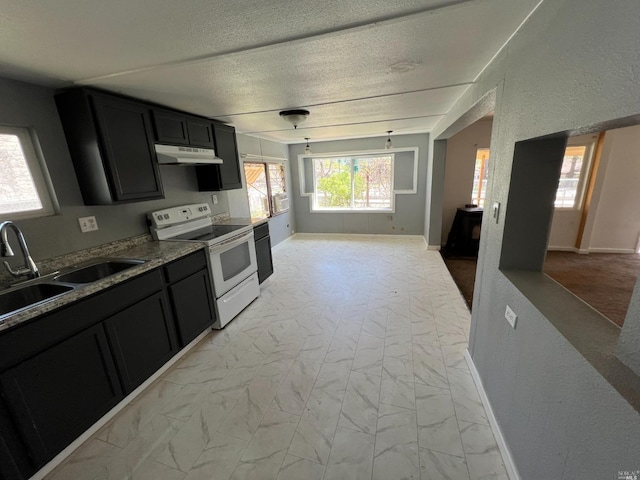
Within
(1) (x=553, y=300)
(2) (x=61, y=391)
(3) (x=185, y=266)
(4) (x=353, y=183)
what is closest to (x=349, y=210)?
(4) (x=353, y=183)

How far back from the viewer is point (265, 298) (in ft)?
10.7

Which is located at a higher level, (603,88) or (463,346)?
(603,88)

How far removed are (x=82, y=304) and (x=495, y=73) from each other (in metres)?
2.84

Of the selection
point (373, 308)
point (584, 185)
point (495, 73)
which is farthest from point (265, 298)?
point (584, 185)

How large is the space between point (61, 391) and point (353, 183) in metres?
5.39

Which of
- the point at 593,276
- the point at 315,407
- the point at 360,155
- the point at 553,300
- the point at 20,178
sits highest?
the point at 360,155

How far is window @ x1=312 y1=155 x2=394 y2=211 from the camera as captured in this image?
5.58 m

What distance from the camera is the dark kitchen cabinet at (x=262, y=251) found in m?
3.36

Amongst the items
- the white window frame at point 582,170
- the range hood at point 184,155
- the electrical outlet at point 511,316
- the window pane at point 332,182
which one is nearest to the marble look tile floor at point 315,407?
the electrical outlet at point 511,316

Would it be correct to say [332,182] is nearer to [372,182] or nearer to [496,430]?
[372,182]

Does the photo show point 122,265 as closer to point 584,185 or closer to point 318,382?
point 318,382

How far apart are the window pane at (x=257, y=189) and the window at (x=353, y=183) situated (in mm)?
1488

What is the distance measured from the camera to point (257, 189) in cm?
468

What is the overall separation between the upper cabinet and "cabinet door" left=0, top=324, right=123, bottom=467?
68.0 inches
